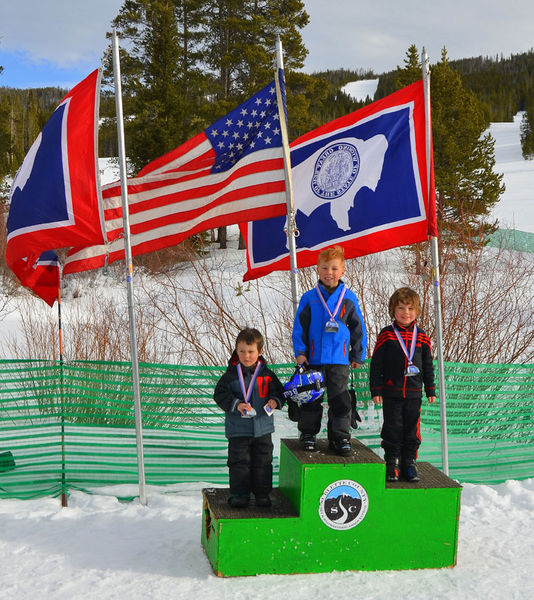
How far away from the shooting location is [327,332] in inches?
195

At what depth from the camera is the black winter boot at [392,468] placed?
4871mm

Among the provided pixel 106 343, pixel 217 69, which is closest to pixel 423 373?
pixel 106 343

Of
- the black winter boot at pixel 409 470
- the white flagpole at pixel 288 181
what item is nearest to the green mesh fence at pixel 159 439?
the white flagpole at pixel 288 181

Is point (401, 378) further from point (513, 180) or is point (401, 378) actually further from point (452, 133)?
point (513, 180)

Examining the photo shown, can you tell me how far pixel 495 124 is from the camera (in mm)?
101750

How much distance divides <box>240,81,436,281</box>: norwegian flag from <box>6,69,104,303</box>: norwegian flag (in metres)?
1.81

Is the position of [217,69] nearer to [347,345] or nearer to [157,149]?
[157,149]

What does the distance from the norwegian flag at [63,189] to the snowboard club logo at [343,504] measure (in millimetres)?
2766

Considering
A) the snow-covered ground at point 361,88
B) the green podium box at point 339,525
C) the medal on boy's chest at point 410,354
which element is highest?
the snow-covered ground at point 361,88

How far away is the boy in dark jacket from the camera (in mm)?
4723

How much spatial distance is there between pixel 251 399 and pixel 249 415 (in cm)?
14

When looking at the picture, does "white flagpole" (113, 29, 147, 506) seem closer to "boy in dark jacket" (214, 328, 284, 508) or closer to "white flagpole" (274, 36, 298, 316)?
"boy in dark jacket" (214, 328, 284, 508)

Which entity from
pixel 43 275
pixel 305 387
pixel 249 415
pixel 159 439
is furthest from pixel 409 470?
pixel 43 275

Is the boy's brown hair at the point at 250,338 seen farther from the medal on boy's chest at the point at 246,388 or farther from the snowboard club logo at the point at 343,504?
the snowboard club logo at the point at 343,504
